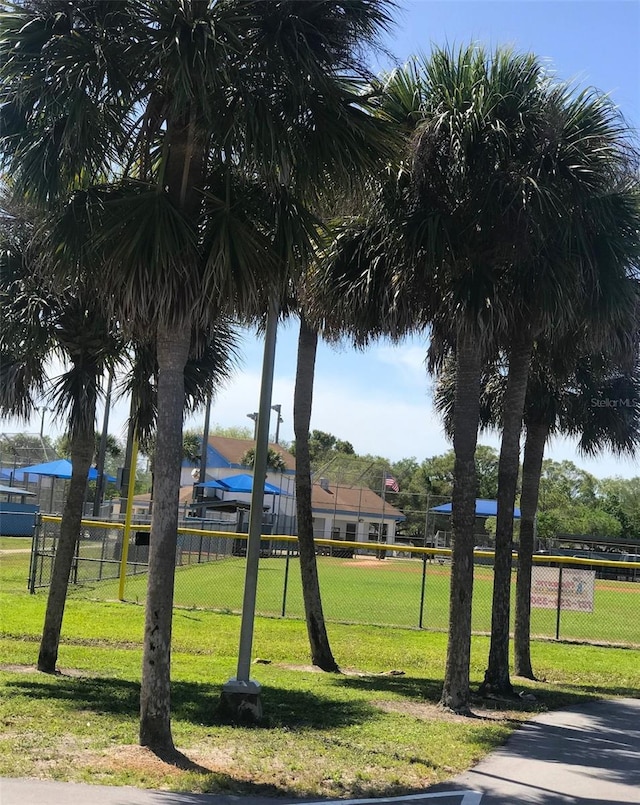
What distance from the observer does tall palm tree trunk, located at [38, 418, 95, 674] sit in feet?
36.7

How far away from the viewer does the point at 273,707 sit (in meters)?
9.65

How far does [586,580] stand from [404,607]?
5.56m

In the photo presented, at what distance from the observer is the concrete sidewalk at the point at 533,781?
5.99 metres

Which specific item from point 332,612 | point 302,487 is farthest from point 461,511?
point 332,612

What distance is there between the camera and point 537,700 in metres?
11.3

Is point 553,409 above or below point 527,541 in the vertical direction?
above

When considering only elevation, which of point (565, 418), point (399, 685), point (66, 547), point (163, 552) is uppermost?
point (565, 418)

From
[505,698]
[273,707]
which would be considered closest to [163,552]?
[273,707]

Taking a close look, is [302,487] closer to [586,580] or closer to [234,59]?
[234,59]

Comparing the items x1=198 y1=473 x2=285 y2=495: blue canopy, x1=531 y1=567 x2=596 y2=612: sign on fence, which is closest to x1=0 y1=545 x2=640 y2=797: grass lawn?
x1=531 y1=567 x2=596 y2=612: sign on fence

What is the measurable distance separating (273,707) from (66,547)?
11.6 ft

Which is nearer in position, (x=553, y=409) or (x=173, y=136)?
(x=173, y=136)

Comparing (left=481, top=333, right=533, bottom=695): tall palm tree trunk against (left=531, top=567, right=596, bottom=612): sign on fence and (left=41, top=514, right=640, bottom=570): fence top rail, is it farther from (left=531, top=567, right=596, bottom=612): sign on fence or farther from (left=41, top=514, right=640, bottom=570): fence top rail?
(left=531, top=567, right=596, bottom=612): sign on fence

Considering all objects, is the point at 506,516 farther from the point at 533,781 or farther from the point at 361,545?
the point at 361,545
